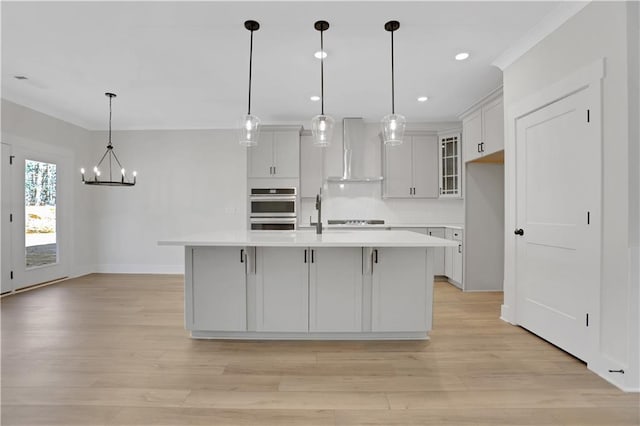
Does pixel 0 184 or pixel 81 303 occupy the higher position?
pixel 0 184

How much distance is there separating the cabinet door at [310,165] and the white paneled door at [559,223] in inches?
115

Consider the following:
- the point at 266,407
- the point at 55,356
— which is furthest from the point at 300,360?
the point at 55,356

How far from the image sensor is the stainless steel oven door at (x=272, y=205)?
5.09 metres

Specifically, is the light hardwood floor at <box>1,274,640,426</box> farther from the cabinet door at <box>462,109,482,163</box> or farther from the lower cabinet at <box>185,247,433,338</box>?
the cabinet door at <box>462,109,482,163</box>

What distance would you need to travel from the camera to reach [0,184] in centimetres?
414

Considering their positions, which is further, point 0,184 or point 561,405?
point 0,184

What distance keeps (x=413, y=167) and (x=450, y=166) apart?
22.2 inches

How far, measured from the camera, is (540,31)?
8.71 feet

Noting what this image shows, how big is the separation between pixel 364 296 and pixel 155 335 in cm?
187

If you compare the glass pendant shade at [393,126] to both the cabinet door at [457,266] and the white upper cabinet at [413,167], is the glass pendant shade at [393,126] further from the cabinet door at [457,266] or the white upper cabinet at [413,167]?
the white upper cabinet at [413,167]

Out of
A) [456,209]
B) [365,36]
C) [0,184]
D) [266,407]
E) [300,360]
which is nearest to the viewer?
[266,407]

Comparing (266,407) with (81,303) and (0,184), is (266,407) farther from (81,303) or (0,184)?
(0,184)

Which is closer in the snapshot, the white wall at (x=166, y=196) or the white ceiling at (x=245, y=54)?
the white ceiling at (x=245, y=54)

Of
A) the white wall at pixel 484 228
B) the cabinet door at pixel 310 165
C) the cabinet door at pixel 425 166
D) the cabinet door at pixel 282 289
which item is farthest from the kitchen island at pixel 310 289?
the cabinet door at pixel 425 166
